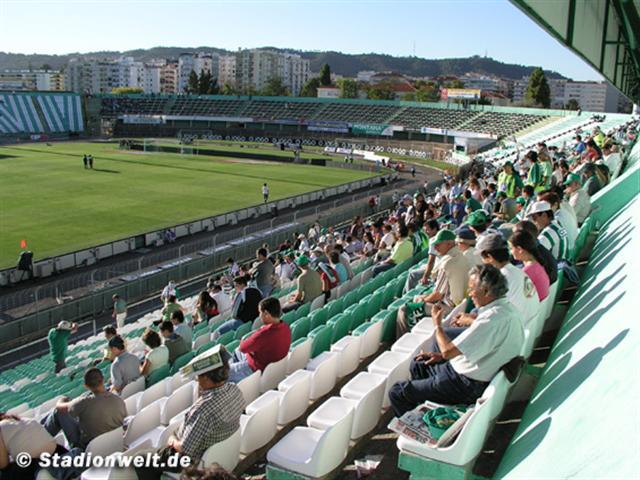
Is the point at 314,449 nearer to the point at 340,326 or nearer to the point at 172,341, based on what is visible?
the point at 340,326

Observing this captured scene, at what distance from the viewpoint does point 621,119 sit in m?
45.0

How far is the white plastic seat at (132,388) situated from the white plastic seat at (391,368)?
121 inches

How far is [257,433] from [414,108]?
8416 cm

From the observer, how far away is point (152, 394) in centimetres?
652

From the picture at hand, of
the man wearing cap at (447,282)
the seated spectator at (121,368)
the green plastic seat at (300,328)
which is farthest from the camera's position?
the green plastic seat at (300,328)

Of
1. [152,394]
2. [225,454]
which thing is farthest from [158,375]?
[225,454]

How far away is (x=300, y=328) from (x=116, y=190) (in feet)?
118

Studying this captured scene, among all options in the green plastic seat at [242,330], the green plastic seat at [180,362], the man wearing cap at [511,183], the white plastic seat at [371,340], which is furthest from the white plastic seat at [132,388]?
the man wearing cap at [511,183]

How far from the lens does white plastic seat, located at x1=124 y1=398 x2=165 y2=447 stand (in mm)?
5520

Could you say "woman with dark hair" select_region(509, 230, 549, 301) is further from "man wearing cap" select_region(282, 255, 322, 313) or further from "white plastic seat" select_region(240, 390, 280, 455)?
"man wearing cap" select_region(282, 255, 322, 313)

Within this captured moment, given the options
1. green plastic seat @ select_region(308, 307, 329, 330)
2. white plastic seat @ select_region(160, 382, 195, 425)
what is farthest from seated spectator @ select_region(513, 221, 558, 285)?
white plastic seat @ select_region(160, 382, 195, 425)

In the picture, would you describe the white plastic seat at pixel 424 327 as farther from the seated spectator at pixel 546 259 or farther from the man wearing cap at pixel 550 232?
the man wearing cap at pixel 550 232

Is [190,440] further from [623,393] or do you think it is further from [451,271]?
[451,271]

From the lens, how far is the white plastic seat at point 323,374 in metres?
5.86
